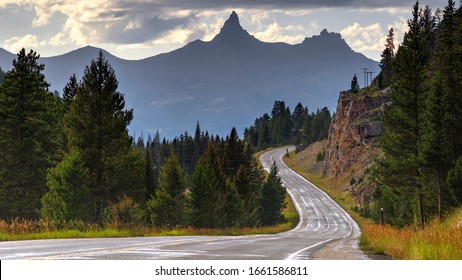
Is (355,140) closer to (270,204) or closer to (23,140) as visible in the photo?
(270,204)

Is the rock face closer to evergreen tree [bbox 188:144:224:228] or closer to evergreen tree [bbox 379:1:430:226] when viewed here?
evergreen tree [bbox 188:144:224:228]

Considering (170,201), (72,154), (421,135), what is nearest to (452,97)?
(421,135)

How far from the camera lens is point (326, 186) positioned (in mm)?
141000

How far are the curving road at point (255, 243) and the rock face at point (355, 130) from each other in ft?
31.4

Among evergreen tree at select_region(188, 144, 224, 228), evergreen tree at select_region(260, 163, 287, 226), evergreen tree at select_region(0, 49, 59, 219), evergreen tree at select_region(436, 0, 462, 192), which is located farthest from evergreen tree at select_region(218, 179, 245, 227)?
evergreen tree at select_region(260, 163, 287, 226)

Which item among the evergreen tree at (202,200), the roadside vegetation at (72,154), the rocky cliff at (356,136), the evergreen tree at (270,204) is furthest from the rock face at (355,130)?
the roadside vegetation at (72,154)

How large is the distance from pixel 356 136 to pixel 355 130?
1680 millimetres

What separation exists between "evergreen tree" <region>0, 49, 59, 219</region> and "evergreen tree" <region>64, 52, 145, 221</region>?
2.93m

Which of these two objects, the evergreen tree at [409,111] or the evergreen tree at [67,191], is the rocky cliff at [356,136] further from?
the evergreen tree at [67,191]

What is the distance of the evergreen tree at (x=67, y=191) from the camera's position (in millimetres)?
41219

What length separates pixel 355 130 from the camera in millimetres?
132500
